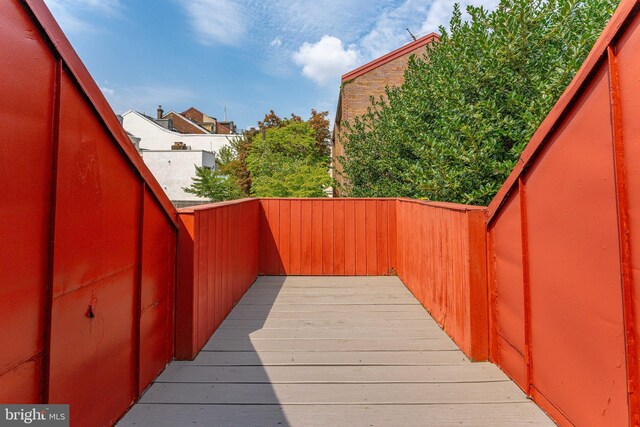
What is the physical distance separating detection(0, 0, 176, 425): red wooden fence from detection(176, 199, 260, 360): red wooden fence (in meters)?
0.47

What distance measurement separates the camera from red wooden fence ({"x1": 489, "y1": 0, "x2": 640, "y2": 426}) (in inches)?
53.0

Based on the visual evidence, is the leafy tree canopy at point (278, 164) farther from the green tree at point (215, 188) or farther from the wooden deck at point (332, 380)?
the wooden deck at point (332, 380)

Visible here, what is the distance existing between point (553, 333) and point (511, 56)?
3.44 metres

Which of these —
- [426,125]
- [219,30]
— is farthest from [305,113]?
[426,125]

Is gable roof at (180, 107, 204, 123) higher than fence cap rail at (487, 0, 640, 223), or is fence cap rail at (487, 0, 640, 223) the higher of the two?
gable roof at (180, 107, 204, 123)

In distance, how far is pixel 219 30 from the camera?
7141 mm

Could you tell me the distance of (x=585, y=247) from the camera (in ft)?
5.26

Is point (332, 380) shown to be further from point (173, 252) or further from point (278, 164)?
point (278, 164)

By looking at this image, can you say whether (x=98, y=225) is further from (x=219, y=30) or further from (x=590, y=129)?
(x=219, y=30)

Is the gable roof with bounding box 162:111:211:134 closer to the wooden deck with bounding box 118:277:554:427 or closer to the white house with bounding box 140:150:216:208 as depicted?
the white house with bounding box 140:150:216:208

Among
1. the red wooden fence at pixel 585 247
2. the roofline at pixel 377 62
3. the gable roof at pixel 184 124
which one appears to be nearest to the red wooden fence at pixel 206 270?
the red wooden fence at pixel 585 247

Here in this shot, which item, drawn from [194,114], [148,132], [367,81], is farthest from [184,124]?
[367,81]

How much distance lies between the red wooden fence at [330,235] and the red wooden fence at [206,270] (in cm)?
128

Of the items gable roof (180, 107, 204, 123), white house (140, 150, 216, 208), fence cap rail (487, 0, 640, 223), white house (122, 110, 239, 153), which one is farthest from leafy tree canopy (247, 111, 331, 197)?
gable roof (180, 107, 204, 123)
